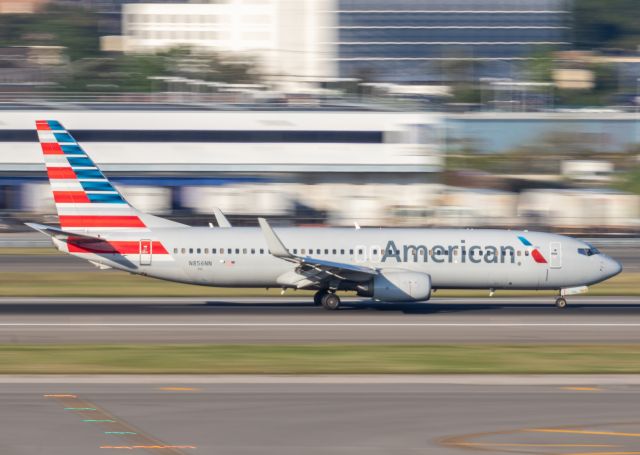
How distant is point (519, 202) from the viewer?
282 feet

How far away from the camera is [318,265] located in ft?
129

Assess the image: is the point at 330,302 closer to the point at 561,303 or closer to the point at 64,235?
the point at 561,303

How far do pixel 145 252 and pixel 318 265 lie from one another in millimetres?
6676

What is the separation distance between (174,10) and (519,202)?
96.4 m

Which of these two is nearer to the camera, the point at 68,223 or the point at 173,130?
the point at 68,223

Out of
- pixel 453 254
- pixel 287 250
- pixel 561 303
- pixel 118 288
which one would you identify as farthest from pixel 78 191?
pixel 561 303
